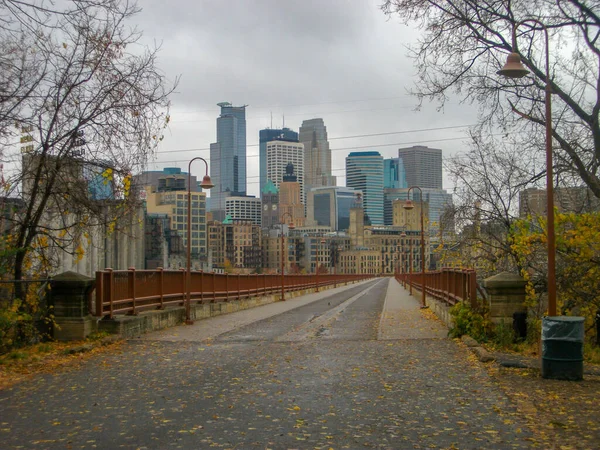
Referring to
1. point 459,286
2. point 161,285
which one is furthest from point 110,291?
point 459,286

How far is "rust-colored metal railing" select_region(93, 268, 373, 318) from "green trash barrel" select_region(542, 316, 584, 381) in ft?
32.7

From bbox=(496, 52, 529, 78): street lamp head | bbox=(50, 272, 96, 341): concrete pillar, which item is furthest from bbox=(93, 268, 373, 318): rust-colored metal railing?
bbox=(496, 52, 529, 78): street lamp head

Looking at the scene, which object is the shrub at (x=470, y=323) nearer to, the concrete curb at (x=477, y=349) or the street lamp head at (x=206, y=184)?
the concrete curb at (x=477, y=349)

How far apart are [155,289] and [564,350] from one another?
12930mm

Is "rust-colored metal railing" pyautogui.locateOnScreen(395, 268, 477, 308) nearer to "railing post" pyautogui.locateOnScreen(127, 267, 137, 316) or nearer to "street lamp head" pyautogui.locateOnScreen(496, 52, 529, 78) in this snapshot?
"street lamp head" pyautogui.locateOnScreen(496, 52, 529, 78)

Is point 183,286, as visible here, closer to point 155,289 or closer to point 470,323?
point 155,289

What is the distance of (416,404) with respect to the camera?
8.61 meters

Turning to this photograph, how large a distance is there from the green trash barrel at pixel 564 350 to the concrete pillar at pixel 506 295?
4178 millimetres

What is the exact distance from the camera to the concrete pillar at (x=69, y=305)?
49.5ft

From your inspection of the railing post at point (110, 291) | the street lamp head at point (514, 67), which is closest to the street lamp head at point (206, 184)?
the railing post at point (110, 291)

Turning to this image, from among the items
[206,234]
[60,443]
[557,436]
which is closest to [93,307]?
Answer: [60,443]

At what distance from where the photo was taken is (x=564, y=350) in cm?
1022

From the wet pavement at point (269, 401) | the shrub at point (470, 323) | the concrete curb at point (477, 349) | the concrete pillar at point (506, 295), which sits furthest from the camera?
the shrub at point (470, 323)

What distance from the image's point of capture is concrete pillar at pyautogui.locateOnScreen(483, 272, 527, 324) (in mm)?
14516
